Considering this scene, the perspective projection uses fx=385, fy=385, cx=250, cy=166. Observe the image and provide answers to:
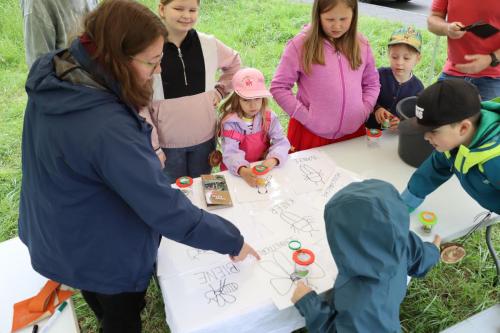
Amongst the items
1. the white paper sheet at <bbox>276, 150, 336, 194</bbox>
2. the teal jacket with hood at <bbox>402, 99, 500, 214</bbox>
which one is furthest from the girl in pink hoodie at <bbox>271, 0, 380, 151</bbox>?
the teal jacket with hood at <bbox>402, 99, 500, 214</bbox>

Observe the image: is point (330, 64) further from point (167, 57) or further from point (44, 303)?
point (44, 303)

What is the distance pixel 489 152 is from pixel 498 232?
5.09 feet

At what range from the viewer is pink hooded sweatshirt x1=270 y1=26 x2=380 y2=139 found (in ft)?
6.66

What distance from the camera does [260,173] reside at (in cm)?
174

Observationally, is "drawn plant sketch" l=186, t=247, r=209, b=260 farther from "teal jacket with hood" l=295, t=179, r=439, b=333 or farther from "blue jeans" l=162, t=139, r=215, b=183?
"blue jeans" l=162, t=139, r=215, b=183

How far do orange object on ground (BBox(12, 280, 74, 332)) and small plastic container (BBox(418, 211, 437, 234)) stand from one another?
1.39 metres

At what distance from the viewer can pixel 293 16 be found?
5891mm

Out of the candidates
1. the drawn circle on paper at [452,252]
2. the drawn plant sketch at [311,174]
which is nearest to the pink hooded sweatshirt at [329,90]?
the drawn plant sketch at [311,174]

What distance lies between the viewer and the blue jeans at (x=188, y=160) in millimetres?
2064

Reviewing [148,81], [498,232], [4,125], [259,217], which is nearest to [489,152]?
[259,217]

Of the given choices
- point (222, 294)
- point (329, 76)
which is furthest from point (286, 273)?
point (329, 76)

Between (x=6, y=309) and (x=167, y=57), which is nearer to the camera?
(x=6, y=309)

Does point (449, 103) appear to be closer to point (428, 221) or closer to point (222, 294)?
point (428, 221)

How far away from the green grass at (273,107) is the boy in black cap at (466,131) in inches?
32.8
